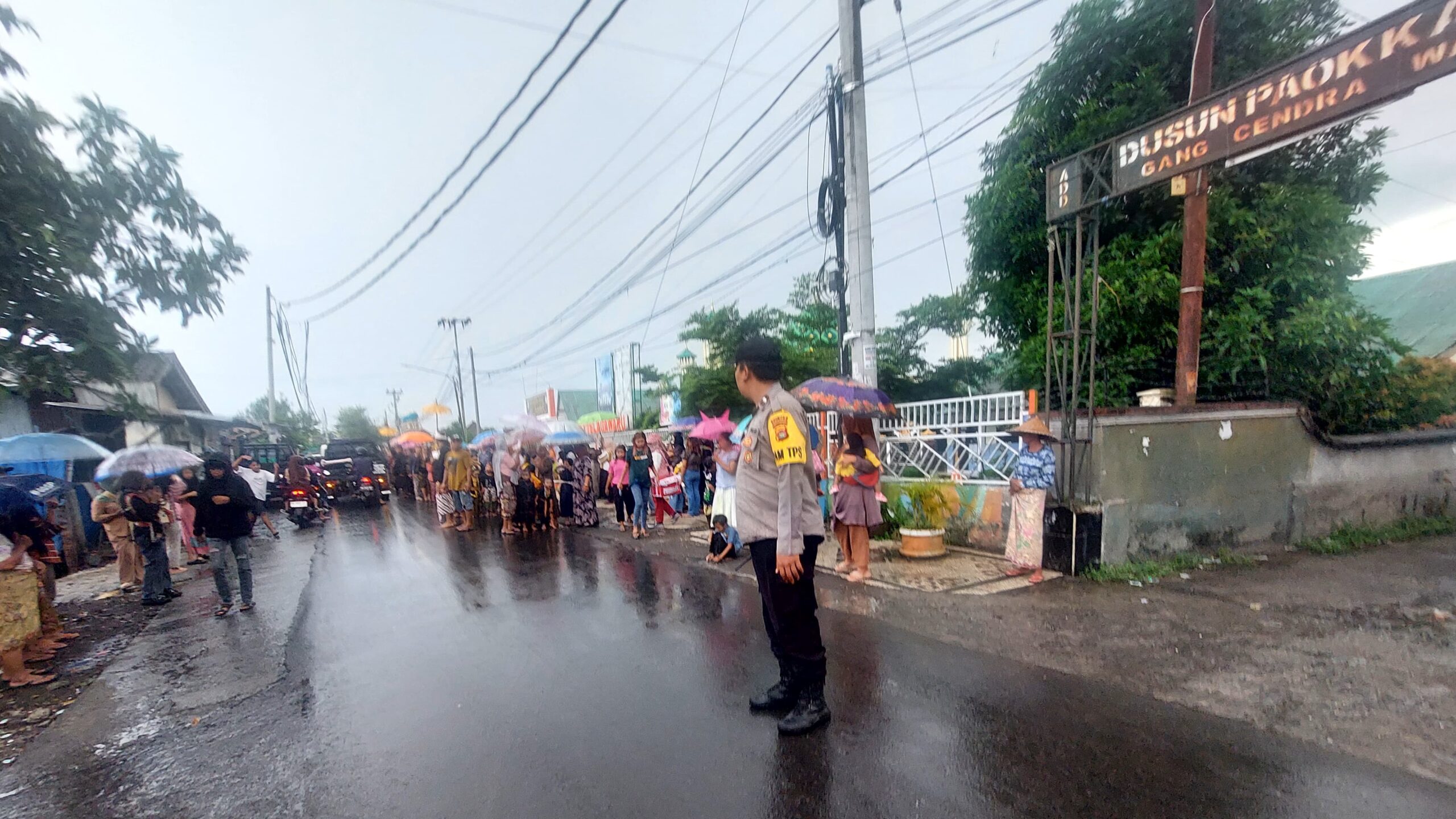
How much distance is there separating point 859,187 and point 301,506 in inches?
547

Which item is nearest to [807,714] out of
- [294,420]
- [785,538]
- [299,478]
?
[785,538]

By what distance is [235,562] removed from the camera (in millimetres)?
6992

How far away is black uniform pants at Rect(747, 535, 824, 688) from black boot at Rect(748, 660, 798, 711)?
11cm

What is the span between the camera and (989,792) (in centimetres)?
286

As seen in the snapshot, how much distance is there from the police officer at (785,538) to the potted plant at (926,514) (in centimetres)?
451

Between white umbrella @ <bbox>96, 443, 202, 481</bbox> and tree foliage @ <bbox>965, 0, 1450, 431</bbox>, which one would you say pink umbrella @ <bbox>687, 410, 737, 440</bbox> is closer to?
tree foliage @ <bbox>965, 0, 1450, 431</bbox>

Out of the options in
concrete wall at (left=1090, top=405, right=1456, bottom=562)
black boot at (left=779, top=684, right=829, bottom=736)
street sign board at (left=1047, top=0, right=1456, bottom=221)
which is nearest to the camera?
black boot at (left=779, top=684, right=829, bottom=736)

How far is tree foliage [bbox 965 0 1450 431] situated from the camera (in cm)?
895

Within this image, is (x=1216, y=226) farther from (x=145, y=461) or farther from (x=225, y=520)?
(x=145, y=461)

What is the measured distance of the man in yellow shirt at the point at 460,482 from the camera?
12969 millimetres

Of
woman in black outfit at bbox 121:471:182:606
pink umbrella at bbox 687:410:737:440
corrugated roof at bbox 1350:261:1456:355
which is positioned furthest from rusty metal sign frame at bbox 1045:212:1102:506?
corrugated roof at bbox 1350:261:1456:355

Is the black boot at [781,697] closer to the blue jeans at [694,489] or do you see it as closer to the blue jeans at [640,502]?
the blue jeans at [640,502]

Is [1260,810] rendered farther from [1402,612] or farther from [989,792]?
[1402,612]

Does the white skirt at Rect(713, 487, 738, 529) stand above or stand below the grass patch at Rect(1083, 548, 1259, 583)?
above
